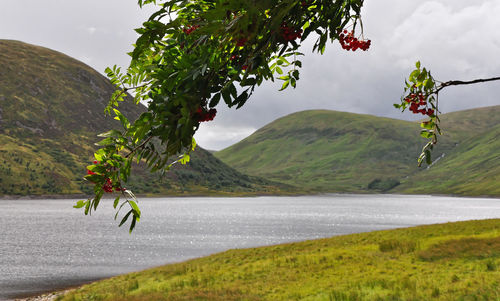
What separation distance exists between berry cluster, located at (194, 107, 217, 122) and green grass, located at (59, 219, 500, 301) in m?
19.3

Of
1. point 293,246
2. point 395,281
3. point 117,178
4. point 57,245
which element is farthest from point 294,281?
point 57,245

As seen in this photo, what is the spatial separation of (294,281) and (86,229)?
344 ft

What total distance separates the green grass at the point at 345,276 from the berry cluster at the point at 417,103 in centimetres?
1539

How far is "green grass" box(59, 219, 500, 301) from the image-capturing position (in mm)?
22938

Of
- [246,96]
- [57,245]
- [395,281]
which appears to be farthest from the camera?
[57,245]

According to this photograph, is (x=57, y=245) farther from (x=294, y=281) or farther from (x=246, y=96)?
(x=246, y=96)

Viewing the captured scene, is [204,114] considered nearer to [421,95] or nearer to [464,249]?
[421,95]

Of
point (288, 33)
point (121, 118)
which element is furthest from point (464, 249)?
point (121, 118)

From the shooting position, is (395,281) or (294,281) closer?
(395,281)

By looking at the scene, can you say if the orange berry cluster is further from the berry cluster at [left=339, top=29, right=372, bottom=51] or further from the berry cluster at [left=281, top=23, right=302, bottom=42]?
the berry cluster at [left=339, top=29, right=372, bottom=51]

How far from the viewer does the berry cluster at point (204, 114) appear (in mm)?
4222

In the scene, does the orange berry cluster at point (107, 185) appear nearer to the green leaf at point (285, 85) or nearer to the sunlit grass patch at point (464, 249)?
the green leaf at point (285, 85)

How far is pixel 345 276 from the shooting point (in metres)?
27.9

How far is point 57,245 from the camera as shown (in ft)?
286
